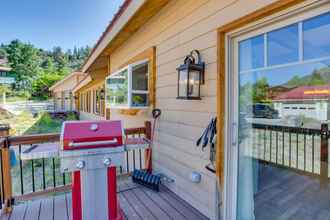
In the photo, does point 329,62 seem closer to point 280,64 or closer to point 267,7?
point 280,64

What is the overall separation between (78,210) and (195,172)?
4.11 ft

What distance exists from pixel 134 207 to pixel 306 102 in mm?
2011

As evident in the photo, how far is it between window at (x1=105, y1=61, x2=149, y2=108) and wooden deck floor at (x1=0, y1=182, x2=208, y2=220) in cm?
137

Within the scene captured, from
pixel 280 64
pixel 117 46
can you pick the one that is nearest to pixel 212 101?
pixel 280 64

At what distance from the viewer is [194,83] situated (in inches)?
87.0

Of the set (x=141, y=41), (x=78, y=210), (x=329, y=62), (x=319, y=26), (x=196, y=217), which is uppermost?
(x=141, y=41)

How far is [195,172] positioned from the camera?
234 centimetres

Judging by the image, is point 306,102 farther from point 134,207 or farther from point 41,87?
point 41,87

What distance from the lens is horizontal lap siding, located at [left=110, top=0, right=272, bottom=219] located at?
205 centimetres

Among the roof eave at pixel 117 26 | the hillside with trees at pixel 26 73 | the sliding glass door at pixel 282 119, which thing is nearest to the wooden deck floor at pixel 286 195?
the sliding glass door at pixel 282 119

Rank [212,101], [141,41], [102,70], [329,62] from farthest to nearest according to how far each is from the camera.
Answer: [102,70], [141,41], [212,101], [329,62]

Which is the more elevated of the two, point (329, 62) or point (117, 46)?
point (117, 46)

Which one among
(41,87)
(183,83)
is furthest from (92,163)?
(41,87)

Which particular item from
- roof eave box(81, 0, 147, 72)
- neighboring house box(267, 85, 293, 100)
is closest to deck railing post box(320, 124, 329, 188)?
neighboring house box(267, 85, 293, 100)
